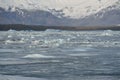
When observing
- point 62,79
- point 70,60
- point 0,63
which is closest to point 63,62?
point 70,60

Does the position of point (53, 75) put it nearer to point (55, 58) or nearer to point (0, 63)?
point (0, 63)

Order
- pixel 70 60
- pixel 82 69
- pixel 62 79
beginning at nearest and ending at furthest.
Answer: pixel 62 79 → pixel 82 69 → pixel 70 60

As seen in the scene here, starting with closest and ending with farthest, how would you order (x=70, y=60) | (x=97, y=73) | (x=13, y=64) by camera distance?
(x=97, y=73) → (x=13, y=64) → (x=70, y=60)

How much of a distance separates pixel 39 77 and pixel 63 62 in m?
5.44

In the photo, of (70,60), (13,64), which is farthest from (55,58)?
(13,64)

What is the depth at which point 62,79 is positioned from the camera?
1922 centimetres

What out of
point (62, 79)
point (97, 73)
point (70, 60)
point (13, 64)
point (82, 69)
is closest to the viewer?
point (62, 79)

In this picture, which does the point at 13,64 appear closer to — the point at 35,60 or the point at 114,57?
the point at 35,60

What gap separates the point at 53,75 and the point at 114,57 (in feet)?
24.5

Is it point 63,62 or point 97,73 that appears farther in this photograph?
point 63,62

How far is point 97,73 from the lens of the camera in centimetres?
2092

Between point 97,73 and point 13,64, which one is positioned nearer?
point 97,73

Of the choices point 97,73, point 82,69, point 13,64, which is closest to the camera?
point 97,73

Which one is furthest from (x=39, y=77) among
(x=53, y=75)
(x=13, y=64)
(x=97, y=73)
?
(x=13, y=64)
